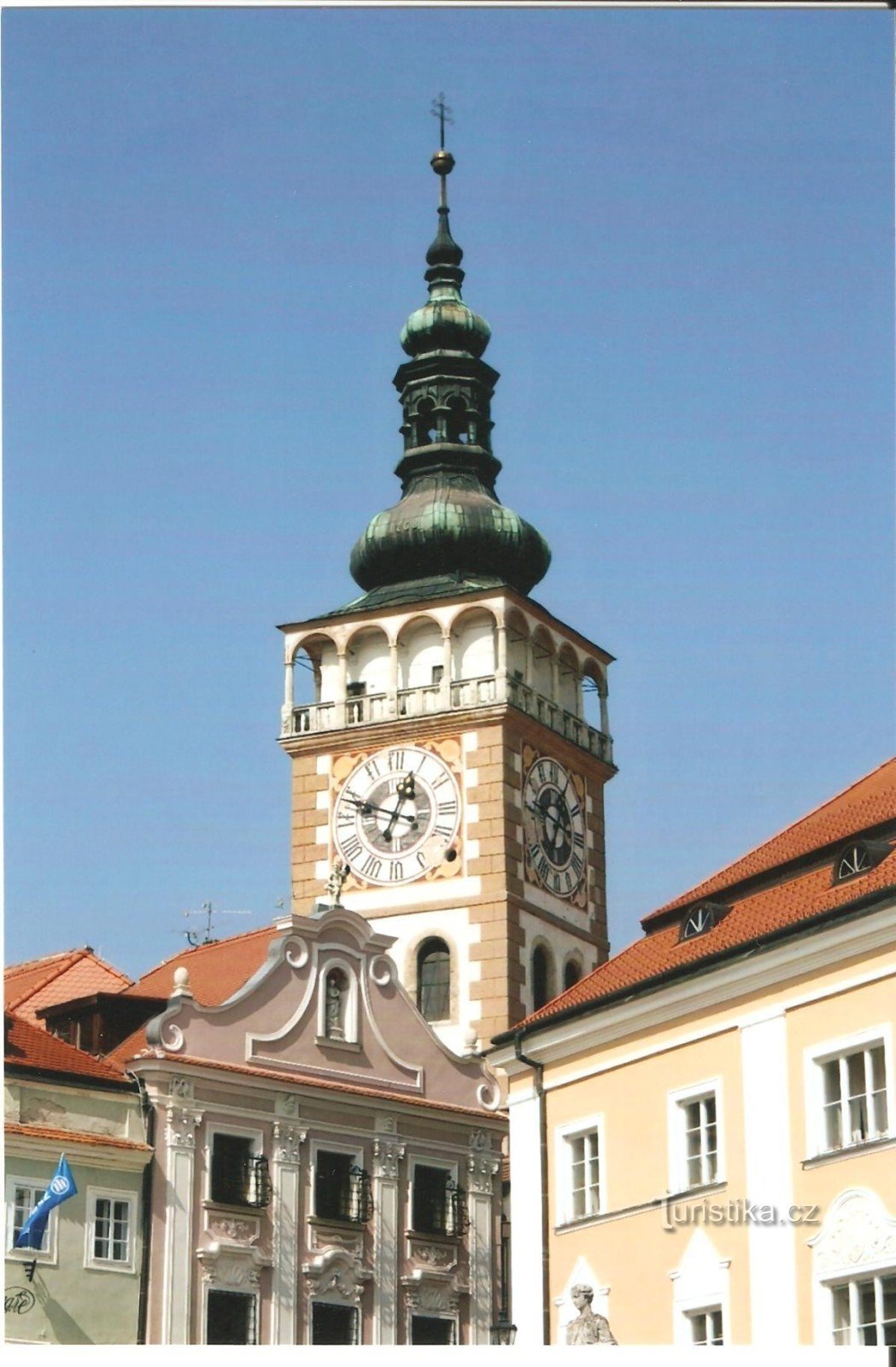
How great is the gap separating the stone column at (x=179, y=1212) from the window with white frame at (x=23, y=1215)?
2.78 metres

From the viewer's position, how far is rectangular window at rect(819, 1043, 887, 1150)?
65.6 ft

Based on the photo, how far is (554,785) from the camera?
131ft

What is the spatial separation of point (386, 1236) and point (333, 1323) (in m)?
1.07

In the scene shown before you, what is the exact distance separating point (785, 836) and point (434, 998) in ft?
49.5

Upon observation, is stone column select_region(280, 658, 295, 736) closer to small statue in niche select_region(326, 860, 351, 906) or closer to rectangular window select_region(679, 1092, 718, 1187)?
small statue in niche select_region(326, 860, 351, 906)

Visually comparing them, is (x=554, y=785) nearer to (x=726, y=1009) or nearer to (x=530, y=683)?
(x=530, y=683)

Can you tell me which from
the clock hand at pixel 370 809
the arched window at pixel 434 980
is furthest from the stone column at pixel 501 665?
the arched window at pixel 434 980

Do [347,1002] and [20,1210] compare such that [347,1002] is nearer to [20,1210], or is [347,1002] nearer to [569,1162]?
[569,1162]

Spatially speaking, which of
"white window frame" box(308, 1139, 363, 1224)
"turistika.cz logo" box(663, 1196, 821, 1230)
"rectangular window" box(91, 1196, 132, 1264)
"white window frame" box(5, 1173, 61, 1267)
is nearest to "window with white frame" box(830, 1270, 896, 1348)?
"turistika.cz logo" box(663, 1196, 821, 1230)

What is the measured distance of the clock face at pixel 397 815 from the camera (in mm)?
39062

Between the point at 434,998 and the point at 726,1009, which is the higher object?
the point at 434,998

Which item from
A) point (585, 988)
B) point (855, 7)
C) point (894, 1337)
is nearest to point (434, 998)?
point (585, 988)

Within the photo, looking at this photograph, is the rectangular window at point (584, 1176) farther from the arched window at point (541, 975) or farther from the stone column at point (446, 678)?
the stone column at point (446, 678)

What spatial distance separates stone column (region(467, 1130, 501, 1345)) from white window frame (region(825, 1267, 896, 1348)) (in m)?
9.55
